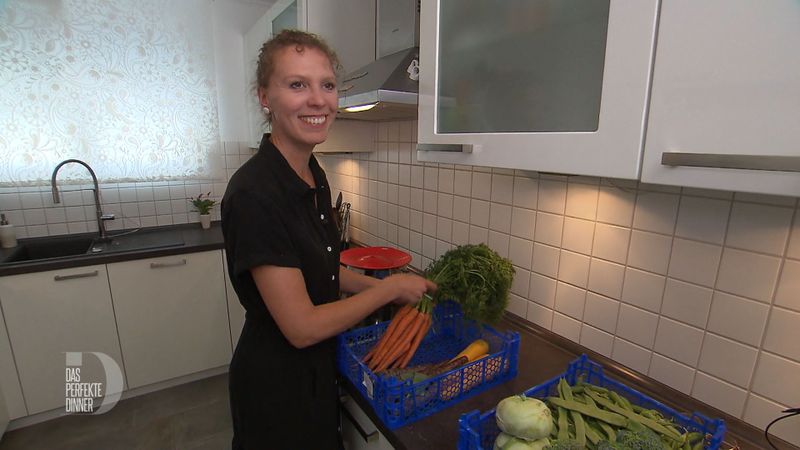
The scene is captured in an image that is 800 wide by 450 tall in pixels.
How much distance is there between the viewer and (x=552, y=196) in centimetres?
114

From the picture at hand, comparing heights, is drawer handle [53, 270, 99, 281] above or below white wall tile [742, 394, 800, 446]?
below

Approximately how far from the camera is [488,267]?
1049 mm

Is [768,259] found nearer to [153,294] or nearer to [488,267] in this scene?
[488,267]

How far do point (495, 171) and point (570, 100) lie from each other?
0.62 metres

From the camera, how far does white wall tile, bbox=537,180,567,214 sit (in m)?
1.11

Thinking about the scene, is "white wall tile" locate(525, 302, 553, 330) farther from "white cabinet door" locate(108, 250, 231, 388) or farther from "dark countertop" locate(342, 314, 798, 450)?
"white cabinet door" locate(108, 250, 231, 388)

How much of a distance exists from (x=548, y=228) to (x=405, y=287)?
0.50 m

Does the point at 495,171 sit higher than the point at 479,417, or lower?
higher

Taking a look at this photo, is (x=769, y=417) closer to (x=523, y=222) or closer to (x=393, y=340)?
(x=523, y=222)

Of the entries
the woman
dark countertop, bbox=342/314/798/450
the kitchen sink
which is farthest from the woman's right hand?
the kitchen sink

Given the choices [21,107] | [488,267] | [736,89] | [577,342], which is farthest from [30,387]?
[736,89]

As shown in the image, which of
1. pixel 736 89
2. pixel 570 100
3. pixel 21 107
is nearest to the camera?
pixel 736 89

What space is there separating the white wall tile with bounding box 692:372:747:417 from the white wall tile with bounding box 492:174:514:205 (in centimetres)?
68

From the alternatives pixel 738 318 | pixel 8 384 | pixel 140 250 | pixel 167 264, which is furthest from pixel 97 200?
pixel 738 318
